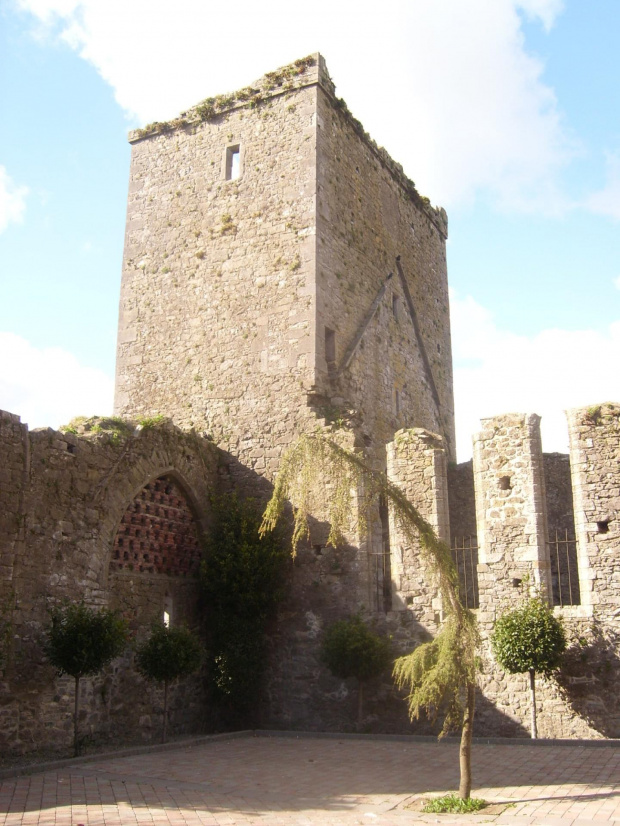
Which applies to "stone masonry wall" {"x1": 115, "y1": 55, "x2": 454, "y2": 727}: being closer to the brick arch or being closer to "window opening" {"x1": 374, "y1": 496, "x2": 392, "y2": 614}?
"window opening" {"x1": 374, "y1": 496, "x2": 392, "y2": 614}

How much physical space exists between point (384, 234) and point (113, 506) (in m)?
9.90

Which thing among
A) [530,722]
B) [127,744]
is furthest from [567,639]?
[127,744]

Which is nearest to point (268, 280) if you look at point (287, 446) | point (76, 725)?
point (287, 446)

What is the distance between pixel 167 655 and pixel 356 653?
2.85 m

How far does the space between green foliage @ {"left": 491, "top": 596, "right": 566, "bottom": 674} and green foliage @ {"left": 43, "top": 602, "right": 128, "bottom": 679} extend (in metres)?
5.25

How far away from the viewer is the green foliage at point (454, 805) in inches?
293

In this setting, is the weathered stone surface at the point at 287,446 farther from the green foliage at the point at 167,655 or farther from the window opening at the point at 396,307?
the green foliage at the point at 167,655

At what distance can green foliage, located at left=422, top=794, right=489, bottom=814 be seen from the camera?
745 cm

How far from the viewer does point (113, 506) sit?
12.5m

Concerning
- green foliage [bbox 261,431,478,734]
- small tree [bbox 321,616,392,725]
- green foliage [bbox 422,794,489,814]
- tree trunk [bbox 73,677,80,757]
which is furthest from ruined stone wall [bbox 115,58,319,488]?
green foliage [bbox 422,794,489,814]

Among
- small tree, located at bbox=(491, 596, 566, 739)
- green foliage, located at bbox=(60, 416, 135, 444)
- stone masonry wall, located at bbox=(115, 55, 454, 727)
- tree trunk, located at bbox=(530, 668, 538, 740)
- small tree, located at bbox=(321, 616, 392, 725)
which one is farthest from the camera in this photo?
stone masonry wall, located at bbox=(115, 55, 454, 727)

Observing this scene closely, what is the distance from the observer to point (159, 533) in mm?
13609

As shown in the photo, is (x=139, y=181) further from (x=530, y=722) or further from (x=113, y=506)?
(x=530, y=722)

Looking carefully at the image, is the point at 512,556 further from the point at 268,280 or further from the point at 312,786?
the point at 268,280
